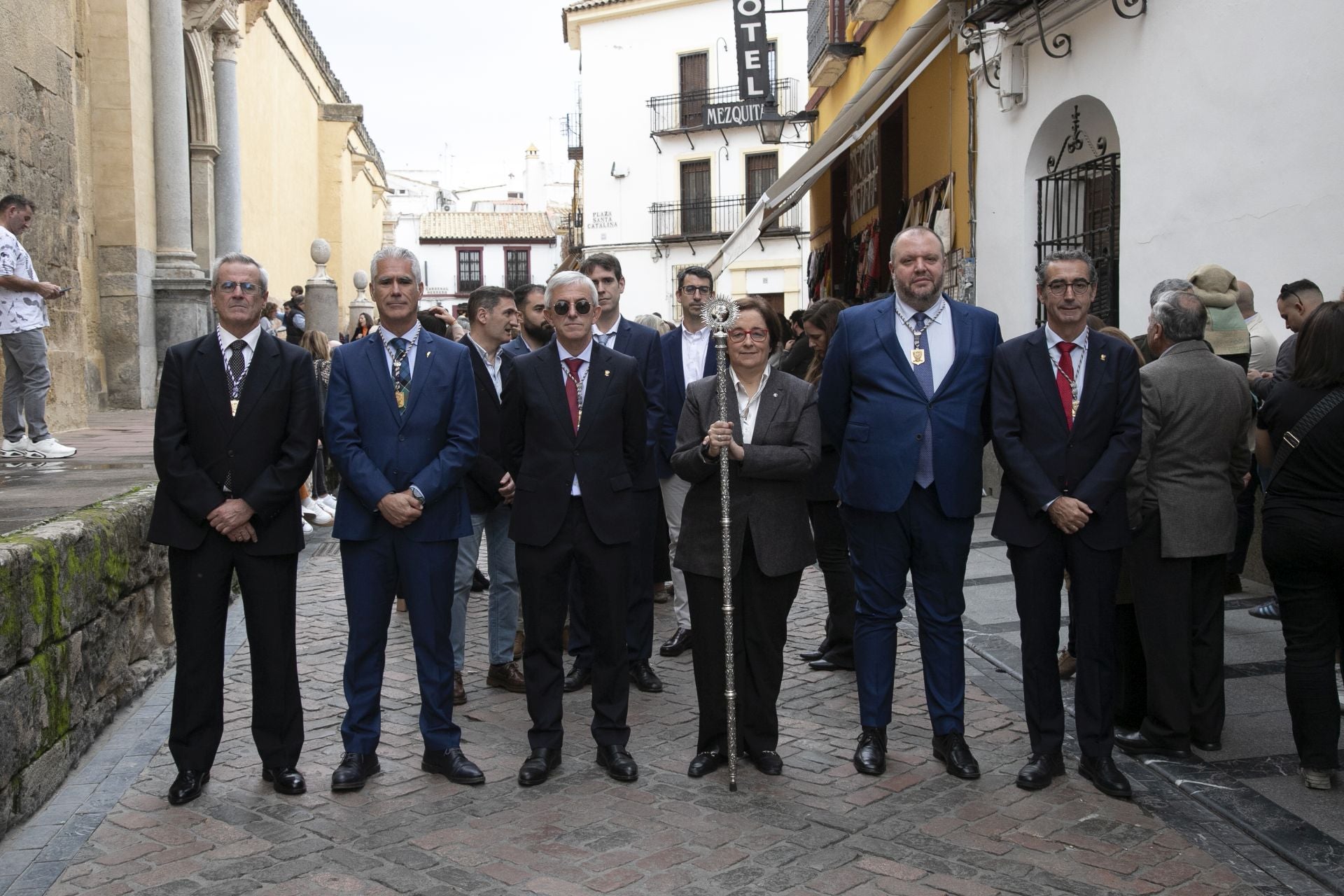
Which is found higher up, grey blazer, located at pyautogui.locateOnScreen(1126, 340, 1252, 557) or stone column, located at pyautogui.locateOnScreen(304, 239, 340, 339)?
stone column, located at pyautogui.locateOnScreen(304, 239, 340, 339)

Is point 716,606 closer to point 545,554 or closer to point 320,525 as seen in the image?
point 545,554

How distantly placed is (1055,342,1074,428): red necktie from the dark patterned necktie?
2.46m

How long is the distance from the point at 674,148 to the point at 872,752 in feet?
114

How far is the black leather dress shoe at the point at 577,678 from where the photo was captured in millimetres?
6336

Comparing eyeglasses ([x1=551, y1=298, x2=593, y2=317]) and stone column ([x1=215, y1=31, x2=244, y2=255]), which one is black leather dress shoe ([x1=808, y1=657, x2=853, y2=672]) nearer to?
eyeglasses ([x1=551, y1=298, x2=593, y2=317])

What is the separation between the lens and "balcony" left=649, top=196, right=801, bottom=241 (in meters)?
37.8

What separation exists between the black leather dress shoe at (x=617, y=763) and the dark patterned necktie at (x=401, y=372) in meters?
1.54

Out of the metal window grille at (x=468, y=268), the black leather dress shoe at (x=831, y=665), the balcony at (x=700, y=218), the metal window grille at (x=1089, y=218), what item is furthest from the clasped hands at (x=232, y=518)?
the metal window grille at (x=468, y=268)

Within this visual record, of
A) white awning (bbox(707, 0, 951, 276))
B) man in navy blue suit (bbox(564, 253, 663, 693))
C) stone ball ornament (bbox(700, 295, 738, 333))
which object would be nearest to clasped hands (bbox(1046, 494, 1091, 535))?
stone ball ornament (bbox(700, 295, 738, 333))

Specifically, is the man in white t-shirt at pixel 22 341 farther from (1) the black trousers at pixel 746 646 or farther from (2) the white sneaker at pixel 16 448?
(1) the black trousers at pixel 746 646

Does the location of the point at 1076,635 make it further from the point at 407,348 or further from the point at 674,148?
the point at 674,148

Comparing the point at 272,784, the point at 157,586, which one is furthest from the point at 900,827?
the point at 157,586

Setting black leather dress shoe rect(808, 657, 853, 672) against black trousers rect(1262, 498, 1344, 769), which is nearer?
black trousers rect(1262, 498, 1344, 769)

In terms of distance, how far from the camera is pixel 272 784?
4922 millimetres
